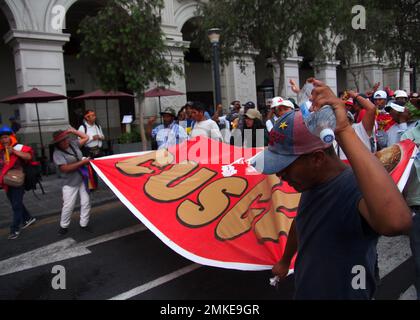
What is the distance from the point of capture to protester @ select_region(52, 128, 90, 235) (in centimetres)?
604

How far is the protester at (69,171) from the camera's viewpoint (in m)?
6.04

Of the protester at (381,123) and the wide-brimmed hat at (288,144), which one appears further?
the protester at (381,123)

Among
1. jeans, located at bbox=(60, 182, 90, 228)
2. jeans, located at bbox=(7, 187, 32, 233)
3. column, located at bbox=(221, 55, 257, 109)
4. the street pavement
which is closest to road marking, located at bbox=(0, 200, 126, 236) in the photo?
jeans, located at bbox=(7, 187, 32, 233)

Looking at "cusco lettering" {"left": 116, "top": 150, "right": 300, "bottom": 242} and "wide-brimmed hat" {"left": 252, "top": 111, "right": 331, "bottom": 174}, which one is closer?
"wide-brimmed hat" {"left": 252, "top": 111, "right": 331, "bottom": 174}

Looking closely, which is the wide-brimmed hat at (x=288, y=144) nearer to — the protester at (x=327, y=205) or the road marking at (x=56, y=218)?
the protester at (x=327, y=205)

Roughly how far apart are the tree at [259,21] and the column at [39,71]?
5.50 metres

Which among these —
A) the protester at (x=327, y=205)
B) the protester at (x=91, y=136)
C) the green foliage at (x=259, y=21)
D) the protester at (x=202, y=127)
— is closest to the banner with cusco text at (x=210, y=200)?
the protester at (x=202, y=127)

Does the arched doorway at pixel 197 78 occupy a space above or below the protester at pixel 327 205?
above

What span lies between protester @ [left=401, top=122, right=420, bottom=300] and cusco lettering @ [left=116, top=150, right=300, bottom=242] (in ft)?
3.47

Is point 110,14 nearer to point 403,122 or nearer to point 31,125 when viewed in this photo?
point 31,125

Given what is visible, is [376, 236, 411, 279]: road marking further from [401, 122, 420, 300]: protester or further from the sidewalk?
the sidewalk

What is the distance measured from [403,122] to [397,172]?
2662mm

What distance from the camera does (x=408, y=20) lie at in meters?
15.2

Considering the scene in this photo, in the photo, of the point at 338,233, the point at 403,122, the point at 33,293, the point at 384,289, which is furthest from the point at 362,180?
the point at 403,122
